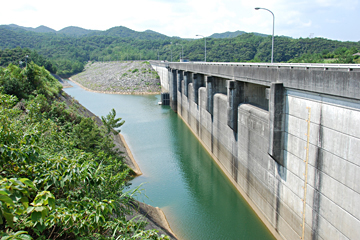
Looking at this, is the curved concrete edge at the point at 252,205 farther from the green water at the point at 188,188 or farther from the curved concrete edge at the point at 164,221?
the curved concrete edge at the point at 164,221

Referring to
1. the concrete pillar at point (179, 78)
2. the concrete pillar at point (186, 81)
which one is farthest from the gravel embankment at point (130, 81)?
the concrete pillar at point (186, 81)

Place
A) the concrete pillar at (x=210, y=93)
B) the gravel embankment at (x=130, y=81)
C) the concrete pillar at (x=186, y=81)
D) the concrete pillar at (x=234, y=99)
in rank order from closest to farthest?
the concrete pillar at (x=234, y=99), the concrete pillar at (x=210, y=93), the concrete pillar at (x=186, y=81), the gravel embankment at (x=130, y=81)

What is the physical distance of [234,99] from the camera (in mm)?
20812

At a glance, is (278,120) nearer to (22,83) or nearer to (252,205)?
(252,205)

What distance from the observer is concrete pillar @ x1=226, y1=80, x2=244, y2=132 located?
68.1 ft

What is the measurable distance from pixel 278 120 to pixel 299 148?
185cm

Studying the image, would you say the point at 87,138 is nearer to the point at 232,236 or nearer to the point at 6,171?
the point at 232,236

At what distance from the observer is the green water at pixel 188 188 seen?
52.8 ft

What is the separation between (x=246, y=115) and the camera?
18.7 metres

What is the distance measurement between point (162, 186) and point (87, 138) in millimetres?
6470

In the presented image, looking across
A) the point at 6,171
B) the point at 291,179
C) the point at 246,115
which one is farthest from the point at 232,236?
the point at 6,171

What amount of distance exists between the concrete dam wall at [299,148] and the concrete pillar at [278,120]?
45 millimetres

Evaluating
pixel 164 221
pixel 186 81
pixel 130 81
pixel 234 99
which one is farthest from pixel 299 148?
pixel 130 81

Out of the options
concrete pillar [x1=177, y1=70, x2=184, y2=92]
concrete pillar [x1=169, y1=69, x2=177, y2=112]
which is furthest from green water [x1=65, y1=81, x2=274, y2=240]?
concrete pillar [x1=169, y1=69, x2=177, y2=112]
